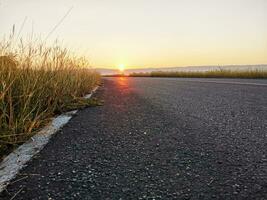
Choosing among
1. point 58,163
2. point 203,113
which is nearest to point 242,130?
point 203,113

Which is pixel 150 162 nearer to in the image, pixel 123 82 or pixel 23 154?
pixel 23 154

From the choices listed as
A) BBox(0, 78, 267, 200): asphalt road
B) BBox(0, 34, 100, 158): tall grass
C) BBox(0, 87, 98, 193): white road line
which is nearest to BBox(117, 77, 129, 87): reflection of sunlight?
BBox(0, 34, 100, 158): tall grass

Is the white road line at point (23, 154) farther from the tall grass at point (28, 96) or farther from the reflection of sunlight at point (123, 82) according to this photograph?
the reflection of sunlight at point (123, 82)

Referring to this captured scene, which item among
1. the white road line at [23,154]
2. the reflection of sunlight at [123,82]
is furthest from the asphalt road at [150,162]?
the reflection of sunlight at [123,82]

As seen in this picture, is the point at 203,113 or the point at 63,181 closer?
the point at 63,181

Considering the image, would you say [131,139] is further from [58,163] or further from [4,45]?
[4,45]

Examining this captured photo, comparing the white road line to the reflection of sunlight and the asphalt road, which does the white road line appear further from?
the reflection of sunlight

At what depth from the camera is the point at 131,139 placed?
9.75 ft

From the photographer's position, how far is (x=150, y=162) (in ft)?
7.62

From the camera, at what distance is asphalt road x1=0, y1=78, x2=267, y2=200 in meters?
1.83

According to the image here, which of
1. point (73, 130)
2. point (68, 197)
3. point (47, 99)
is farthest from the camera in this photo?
point (47, 99)

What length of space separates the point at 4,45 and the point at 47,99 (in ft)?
3.12

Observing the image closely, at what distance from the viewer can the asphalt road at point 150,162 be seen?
1.83 m

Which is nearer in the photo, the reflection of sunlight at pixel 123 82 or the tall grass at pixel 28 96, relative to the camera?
the tall grass at pixel 28 96
